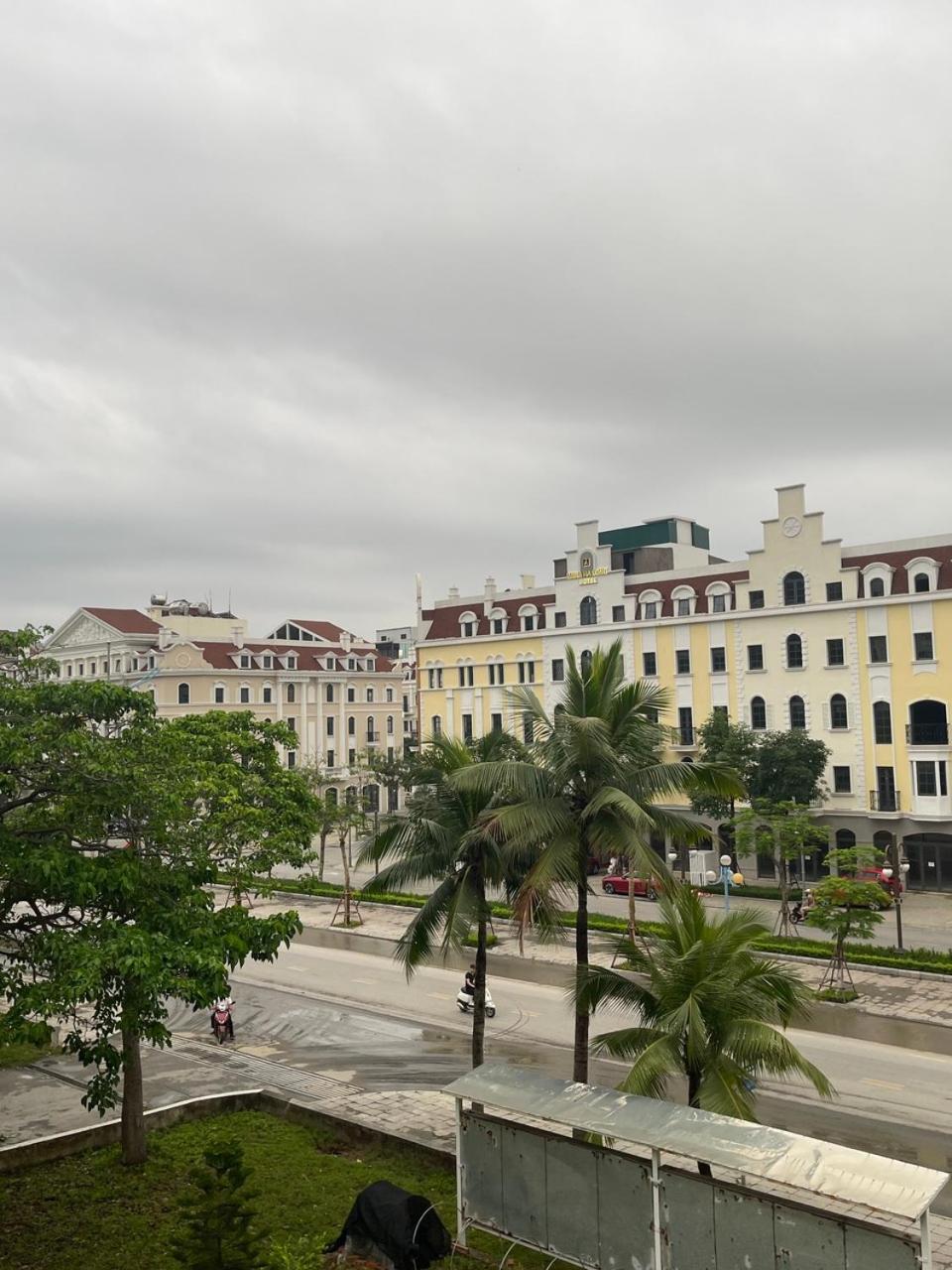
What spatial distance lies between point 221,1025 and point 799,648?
34.5 meters

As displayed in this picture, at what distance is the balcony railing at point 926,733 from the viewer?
45625 mm

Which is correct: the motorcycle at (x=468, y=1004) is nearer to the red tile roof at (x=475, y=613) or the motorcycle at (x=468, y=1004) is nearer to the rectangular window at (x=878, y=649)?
the rectangular window at (x=878, y=649)

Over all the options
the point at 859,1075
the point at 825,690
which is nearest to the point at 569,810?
the point at 859,1075

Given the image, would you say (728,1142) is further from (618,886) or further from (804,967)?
(618,886)

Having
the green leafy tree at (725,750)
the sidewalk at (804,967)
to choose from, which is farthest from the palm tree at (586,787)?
the green leafy tree at (725,750)

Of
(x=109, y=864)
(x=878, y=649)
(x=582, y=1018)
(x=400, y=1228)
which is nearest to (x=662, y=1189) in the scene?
(x=400, y=1228)

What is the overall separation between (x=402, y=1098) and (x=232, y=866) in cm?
798

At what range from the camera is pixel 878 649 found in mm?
47750

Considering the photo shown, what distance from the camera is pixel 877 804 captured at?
46.9 meters

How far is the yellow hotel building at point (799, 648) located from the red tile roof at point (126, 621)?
95.0 feet

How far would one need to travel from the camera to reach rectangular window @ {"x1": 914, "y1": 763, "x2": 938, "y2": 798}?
149ft

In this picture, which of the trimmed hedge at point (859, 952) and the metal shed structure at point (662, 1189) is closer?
the metal shed structure at point (662, 1189)

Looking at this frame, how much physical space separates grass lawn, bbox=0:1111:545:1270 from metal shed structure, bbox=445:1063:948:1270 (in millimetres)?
958

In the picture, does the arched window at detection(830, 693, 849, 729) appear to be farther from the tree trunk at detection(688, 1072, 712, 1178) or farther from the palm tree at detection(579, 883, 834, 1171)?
the tree trunk at detection(688, 1072, 712, 1178)
